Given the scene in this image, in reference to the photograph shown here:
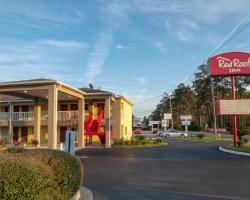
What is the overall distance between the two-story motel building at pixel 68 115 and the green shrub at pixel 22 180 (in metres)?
22.9

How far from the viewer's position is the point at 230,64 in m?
32.2

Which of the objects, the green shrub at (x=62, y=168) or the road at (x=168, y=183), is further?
the road at (x=168, y=183)

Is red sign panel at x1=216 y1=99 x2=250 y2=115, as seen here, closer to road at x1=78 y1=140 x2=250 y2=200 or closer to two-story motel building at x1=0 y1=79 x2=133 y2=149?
two-story motel building at x1=0 y1=79 x2=133 y2=149

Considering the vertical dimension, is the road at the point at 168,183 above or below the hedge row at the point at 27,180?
below

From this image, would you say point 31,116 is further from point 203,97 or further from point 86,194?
point 203,97

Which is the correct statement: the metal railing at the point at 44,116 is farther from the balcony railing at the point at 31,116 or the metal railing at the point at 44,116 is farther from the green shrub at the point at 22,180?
the green shrub at the point at 22,180

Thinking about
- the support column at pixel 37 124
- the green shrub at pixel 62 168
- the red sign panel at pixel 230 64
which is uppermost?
the red sign panel at pixel 230 64

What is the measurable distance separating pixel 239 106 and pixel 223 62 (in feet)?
14.0

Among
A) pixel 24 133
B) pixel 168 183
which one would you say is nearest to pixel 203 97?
pixel 24 133

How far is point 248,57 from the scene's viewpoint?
31781 mm

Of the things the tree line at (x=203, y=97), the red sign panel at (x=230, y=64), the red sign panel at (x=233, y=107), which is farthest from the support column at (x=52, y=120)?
the tree line at (x=203, y=97)

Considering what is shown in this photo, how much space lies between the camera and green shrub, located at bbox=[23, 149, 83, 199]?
25.5 feet

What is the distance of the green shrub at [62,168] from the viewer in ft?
25.5

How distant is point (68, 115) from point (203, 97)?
63774 millimetres
